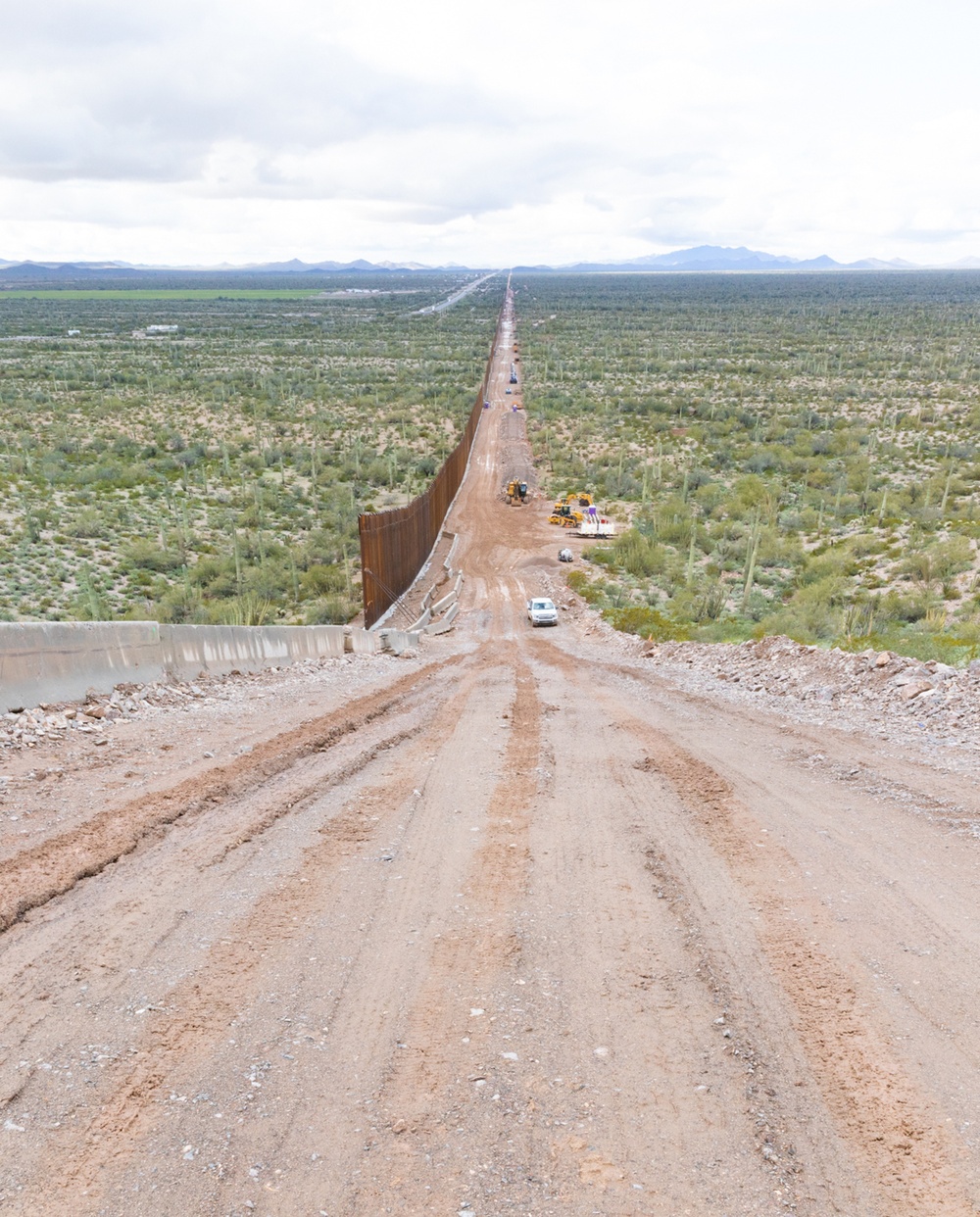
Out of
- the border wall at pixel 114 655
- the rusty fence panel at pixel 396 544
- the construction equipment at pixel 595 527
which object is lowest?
the construction equipment at pixel 595 527

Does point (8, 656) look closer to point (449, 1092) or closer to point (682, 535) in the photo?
point (449, 1092)

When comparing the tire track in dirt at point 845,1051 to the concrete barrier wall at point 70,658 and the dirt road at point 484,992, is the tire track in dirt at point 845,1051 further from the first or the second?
the concrete barrier wall at point 70,658

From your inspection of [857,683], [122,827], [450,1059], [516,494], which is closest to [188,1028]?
[450,1059]

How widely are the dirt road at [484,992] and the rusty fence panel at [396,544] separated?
15408 mm

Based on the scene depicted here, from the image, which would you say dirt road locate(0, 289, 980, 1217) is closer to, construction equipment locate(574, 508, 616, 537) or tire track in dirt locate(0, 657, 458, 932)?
tire track in dirt locate(0, 657, 458, 932)

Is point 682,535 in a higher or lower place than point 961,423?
lower

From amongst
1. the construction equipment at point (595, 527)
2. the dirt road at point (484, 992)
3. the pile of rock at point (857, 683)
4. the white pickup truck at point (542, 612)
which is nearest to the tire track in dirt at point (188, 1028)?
the dirt road at point (484, 992)

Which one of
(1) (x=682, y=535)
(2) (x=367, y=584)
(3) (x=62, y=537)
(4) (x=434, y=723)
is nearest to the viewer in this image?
(4) (x=434, y=723)

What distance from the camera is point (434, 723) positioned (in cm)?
1194

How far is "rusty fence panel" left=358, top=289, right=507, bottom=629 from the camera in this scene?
24.7 m

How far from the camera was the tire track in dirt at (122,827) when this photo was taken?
584cm

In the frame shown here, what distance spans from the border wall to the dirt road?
121cm

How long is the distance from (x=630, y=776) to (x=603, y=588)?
82.2 ft

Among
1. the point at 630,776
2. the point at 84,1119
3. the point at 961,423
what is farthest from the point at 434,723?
the point at 961,423
